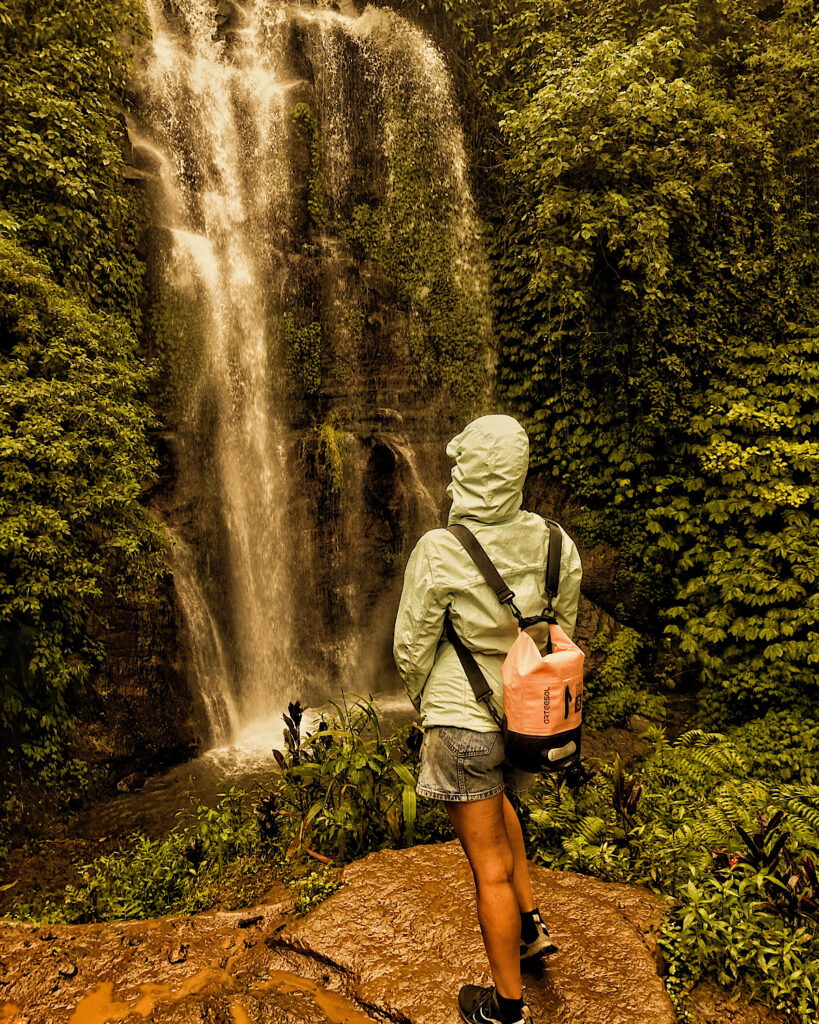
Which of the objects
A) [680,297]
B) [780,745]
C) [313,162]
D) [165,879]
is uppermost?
[313,162]

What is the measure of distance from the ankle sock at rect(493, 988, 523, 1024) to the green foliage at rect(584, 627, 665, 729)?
250 inches

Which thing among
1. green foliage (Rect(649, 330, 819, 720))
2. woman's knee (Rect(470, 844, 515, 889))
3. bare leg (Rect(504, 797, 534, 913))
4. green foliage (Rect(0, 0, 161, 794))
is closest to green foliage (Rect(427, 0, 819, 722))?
green foliage (Rect(649, 330, 819, 720))

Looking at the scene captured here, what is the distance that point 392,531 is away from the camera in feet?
31.8

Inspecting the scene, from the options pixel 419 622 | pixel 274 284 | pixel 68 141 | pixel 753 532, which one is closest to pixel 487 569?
pixel 419 622

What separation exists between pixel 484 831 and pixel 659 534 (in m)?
7.91

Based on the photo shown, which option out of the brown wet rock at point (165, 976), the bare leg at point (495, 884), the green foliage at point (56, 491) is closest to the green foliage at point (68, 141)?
the green foliage at point (56, 491)

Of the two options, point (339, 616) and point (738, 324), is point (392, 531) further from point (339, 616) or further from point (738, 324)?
point (738, 324)

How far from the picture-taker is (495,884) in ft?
6.82

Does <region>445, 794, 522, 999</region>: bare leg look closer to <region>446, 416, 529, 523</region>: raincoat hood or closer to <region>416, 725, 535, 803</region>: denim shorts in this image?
<region>416, 725, 535, 803</region>: denim shorts

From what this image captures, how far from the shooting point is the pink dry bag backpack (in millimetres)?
2027

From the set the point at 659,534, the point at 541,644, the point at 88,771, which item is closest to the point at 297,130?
the point at 659,534

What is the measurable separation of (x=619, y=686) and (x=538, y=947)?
6661 millimetres

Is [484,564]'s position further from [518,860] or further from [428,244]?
[428,244]

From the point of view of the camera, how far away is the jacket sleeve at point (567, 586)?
2375mm
